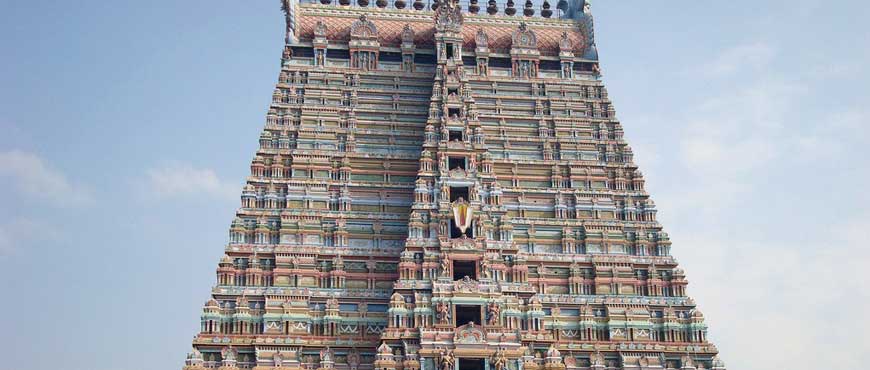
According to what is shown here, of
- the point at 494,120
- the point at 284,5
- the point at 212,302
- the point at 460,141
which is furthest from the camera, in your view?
the point at 284,5

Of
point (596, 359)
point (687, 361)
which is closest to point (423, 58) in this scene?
point (596, 359)

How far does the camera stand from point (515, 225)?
198 feet

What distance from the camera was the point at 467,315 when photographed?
51.8m

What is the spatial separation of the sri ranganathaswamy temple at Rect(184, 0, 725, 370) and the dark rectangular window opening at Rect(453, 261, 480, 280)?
5.7 inches

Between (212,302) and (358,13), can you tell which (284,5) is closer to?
(358,13)

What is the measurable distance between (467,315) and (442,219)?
5.30 meters

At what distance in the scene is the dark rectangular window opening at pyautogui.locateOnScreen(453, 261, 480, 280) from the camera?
5347cm

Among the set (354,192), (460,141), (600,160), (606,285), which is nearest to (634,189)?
(600,160)

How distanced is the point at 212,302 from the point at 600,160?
24275mm

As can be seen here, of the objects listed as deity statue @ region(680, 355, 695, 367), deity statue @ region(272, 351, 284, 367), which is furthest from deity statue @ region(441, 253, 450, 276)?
deity statue @ region(680, 355, 695, 367)

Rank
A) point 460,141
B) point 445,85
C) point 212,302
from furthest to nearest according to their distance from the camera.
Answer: point 445,85, point 460,141, point 212,302

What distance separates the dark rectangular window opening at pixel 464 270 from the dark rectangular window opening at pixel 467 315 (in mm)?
1984

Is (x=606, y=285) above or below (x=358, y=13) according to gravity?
below

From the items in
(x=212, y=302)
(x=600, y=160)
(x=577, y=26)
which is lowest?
(x=212, y=302)
